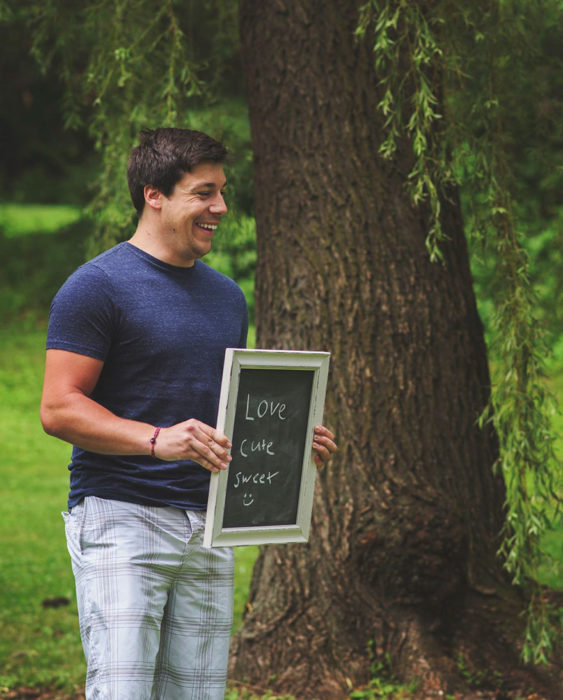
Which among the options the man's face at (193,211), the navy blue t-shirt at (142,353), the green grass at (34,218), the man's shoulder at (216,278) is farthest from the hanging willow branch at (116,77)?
the green grass at (34,218)

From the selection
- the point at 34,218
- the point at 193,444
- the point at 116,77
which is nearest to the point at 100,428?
the point at 193,444

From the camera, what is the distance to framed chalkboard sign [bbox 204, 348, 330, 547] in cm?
264

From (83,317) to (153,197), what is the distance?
42 cm

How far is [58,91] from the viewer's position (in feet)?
68.3

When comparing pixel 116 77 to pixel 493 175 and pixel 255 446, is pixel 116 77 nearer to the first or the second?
pixel 493 175

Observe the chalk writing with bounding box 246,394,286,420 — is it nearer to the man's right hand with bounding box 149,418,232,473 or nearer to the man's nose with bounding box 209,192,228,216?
the man's right hand with bounding box 149,418,232,473

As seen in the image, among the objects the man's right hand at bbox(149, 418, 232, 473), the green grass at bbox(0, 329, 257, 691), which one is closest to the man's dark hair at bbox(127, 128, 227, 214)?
the man's right hand at bbox(149, 418, 232, 473)

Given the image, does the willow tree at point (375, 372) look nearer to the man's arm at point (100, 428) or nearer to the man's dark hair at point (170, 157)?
the man's dark hair at point (170, 157)

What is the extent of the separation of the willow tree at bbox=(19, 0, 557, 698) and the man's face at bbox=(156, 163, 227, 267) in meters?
1.60

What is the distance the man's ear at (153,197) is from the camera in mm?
2752

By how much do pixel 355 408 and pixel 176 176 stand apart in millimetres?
1869

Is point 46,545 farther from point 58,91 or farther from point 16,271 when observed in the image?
point 58,91

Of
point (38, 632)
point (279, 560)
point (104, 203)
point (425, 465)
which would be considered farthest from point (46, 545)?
point (425, 465)

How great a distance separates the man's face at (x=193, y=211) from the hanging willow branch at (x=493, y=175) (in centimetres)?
125
